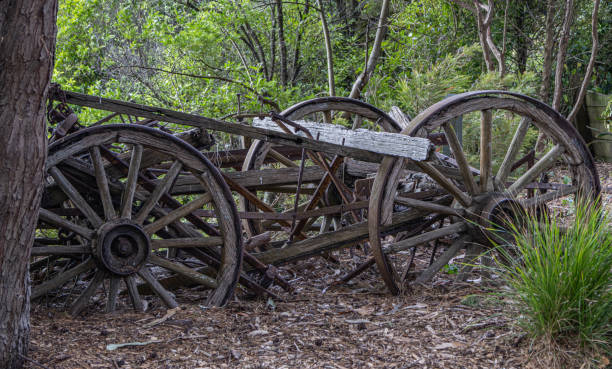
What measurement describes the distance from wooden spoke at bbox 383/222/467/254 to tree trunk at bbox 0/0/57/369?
237cm

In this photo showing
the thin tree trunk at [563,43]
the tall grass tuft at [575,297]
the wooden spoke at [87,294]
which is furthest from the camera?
the thin tree trunk at [563,43]

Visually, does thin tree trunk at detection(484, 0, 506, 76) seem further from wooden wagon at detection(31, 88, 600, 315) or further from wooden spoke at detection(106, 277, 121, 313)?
wooden spoke at detection(106, 277, 121, 313)

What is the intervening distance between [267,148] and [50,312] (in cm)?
217

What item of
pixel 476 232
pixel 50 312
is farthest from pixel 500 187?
pixel 50 312

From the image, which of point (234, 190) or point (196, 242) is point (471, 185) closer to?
point (234, 190)

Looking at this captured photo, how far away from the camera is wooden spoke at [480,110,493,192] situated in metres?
4.45

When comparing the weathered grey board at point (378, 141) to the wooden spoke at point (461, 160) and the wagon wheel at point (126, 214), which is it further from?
the wagon wheel at point (126, 214)

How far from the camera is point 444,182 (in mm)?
4375

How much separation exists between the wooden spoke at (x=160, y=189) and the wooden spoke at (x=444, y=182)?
67.1 inches

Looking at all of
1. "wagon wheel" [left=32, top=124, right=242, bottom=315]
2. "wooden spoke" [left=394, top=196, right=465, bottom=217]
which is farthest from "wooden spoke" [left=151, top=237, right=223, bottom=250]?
"wooden spoke" [left=394, top=196, right=465, bottom=217]

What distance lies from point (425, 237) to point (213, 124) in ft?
5.94

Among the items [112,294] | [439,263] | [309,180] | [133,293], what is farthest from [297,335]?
[309,180]

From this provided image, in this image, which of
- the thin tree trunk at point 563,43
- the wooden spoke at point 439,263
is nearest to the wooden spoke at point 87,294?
the wooden spoke at point 439,263

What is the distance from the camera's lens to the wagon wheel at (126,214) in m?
3.40
